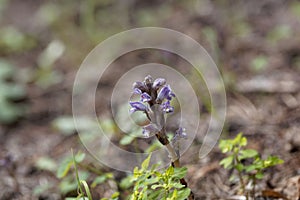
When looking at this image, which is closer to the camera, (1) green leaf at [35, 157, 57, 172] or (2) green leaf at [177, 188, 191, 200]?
(2) green leaf at [177, 188, 191, 200]

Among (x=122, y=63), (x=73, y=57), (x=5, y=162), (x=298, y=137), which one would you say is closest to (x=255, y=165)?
(x=298, y=137)

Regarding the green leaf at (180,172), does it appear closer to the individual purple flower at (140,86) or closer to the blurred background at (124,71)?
the individual purple flower at (140,86)

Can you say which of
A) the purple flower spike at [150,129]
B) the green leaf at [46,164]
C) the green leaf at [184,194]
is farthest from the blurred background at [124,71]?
the green leaf at [184,194]

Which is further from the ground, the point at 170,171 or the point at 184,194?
the point at 170,171

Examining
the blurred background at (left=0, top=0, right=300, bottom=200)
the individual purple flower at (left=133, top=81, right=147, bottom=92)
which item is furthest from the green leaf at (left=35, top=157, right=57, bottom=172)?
the individual purple flower at (left=133, top=81, right=147, bottom=92)

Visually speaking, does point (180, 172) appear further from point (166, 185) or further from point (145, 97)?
point (145, 97)

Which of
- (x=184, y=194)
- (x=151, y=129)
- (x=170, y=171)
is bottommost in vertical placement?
(x=184, y=194)

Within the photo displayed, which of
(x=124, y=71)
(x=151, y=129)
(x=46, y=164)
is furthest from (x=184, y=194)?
(x=124, y=71)

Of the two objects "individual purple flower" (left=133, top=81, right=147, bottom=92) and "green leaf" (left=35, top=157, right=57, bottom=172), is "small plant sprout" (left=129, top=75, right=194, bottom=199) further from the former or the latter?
"green leaf" (left=35, top=157, right=57, bottom=172)

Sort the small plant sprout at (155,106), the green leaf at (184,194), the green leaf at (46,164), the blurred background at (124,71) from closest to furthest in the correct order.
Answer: the green leaf at (184,194) < the small plant sprout at (155,106) < the blurred background at (124,71) < the green leaf at (46,164)
